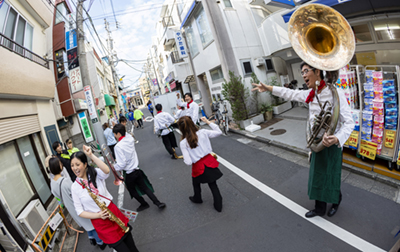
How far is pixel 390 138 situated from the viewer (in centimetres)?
370

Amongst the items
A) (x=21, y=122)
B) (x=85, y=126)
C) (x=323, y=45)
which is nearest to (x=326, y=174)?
(x=323, y=45)

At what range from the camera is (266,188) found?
159 inches

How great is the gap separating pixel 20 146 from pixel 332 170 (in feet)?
23.6

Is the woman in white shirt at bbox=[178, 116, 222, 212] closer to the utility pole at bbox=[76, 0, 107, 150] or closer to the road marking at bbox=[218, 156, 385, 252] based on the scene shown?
the road marking at bbox=[218, 156, 385, 252]

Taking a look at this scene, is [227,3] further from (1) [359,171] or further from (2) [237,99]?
(1) [359,171]

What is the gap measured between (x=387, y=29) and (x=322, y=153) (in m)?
4.90

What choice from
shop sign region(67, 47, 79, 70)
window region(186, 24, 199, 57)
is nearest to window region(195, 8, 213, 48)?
window region(186, 24, 199, 57)

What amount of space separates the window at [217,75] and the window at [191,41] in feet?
8.05

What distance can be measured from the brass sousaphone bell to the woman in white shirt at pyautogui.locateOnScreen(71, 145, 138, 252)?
8.68 feet

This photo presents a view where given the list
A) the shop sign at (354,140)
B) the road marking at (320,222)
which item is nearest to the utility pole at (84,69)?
the road marking at (320,222)

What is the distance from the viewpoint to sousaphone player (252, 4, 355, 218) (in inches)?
90.4

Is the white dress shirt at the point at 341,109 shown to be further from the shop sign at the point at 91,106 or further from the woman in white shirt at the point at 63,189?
the shop sign at the point at 91,106

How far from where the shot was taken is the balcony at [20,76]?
4.99 meters

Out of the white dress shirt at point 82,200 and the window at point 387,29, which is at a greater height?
the window at point 387,29
